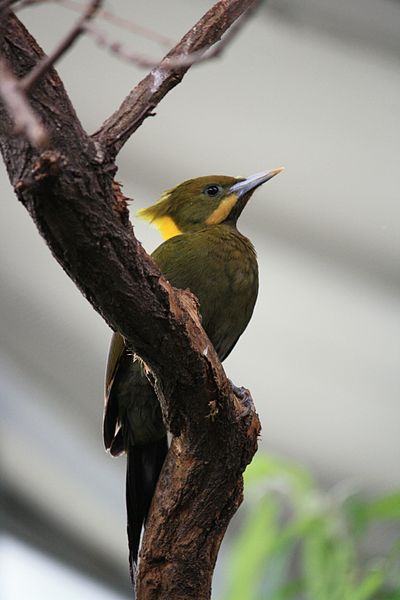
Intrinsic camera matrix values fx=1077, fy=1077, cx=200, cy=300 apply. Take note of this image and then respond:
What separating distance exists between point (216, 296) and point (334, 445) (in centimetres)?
186

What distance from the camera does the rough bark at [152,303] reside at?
1.60m

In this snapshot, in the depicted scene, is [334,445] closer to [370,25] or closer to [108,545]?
[108,545]

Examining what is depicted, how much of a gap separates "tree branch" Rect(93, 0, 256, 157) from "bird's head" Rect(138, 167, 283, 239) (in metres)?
0.89

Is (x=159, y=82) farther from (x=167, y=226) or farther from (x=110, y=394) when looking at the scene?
(x=167, y=226)

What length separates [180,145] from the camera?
362cm

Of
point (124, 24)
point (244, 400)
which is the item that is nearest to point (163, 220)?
point (244, 400)

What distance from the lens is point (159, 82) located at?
1.84m

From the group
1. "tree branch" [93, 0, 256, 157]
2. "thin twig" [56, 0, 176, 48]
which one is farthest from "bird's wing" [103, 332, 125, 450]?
"thin twig" [56, 0, 176, 48]

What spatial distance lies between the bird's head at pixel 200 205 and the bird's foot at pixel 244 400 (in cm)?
80

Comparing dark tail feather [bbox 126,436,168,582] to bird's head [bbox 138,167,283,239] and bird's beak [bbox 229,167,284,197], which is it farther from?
bird's beak [bbox 229,167,284,197]

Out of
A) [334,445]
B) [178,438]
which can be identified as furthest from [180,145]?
[178,438]

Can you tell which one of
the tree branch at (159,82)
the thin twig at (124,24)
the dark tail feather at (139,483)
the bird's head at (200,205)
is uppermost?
the bird's head at (200,205)

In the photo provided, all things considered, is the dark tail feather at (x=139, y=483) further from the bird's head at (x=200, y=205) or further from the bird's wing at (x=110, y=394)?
the bird's head at (x=200, y=205)

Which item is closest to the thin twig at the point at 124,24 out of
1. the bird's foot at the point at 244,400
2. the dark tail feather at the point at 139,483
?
the bird's foot at the point at 244,400
